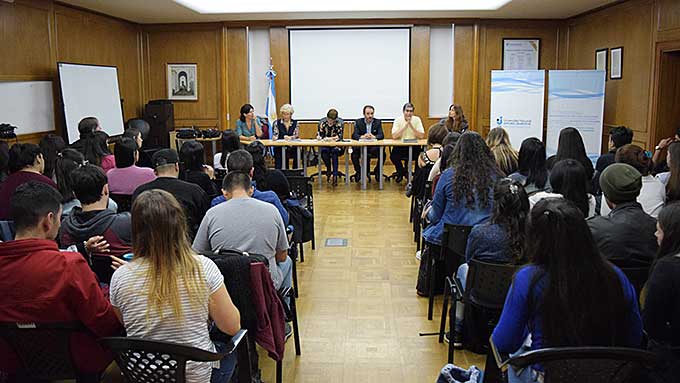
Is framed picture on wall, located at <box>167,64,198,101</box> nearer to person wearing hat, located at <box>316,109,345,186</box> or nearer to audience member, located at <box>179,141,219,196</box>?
Result: person wearing hat, located at <box>316,109,345,186</box>

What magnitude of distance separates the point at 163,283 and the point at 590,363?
4.86ft

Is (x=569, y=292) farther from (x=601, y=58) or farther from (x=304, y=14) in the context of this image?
(x=304, y=14)

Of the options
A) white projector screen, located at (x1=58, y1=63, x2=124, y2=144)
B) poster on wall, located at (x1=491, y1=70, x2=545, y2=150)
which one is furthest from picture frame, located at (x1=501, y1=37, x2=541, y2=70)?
white projector screen, located at (x1=58, y1=63, x2=124, y2=144)

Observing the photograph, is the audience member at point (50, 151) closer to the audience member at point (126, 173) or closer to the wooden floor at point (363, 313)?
the audience member at point (126, 173)

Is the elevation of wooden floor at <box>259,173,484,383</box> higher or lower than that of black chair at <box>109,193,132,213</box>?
lower

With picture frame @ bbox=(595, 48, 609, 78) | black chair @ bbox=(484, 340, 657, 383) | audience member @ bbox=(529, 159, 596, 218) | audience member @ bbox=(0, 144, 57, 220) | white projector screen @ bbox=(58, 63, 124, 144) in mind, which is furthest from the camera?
picture frame @ bbox=(595, 48, 609, 78)

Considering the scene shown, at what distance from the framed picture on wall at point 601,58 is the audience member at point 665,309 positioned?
7827 mm

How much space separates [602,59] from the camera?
31.4 feet

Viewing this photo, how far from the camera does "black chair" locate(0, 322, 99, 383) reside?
89.3 inches

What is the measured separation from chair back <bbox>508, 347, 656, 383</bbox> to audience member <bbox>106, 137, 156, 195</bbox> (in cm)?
354

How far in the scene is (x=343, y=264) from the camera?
19.0ft

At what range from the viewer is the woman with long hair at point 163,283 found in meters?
2.25

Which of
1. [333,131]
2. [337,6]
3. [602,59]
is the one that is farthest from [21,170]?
[602,59]

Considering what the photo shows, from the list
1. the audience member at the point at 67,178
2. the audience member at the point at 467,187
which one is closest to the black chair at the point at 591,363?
the audience member at the point at 467,187
